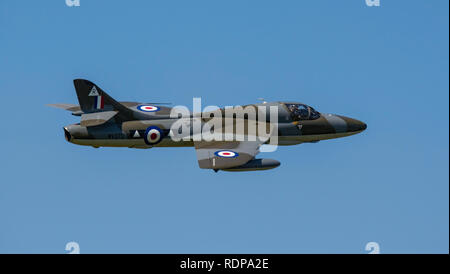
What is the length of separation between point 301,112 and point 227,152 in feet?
23.1

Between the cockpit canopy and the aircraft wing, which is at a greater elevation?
the cockpit canopy

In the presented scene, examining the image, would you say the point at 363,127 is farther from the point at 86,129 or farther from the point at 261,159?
the point at 86,129

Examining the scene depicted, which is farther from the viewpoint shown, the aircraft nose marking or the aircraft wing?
the aircraft nose marking

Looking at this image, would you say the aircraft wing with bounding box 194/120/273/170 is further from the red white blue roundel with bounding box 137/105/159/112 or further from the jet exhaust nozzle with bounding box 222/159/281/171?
the red white blue roundel with bounding box 137/105/159/112

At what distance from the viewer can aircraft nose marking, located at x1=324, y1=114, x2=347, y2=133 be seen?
44219 millimetres

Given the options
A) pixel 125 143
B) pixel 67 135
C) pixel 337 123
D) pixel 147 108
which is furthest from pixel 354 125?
pixel 67 135

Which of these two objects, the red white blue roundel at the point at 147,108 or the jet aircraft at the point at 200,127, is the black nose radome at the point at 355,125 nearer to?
the jet aircraft at the point at 200,127

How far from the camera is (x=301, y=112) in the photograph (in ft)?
144

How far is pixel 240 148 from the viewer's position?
39.3 metres

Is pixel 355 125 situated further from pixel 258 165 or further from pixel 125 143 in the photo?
pixel 125 143

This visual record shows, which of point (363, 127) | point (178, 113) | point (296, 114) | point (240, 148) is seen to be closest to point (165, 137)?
point (178, 113)

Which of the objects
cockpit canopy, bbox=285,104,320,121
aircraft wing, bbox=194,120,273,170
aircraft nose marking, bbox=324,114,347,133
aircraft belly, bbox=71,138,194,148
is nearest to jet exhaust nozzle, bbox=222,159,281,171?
aircraft wing, bbox=194,120,273,170

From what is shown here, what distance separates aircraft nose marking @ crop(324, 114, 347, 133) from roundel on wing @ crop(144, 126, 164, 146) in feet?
31.0

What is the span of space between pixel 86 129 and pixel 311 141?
1230 centimetres
